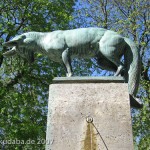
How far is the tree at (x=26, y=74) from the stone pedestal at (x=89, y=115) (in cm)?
694

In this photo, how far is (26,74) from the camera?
44.3 feet

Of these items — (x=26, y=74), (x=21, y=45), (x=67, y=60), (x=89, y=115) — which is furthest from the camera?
(x=26, y=74)

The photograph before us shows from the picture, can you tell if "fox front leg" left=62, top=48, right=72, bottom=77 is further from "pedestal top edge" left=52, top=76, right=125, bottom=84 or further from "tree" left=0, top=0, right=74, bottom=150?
"tree" left=0, top=0, right=74, bottom=150

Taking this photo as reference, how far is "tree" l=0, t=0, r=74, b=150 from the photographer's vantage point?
1180 centimetres

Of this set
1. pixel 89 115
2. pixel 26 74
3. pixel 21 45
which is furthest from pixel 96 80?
pixel 26 74

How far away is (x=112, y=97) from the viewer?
4816 mm

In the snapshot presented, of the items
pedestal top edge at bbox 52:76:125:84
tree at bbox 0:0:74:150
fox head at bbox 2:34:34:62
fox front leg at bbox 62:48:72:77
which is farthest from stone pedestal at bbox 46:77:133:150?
tree at bbox 0:0:74:150

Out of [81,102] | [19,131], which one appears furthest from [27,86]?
[81,102]

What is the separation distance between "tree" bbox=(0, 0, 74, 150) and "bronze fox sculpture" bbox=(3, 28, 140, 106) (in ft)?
21.8

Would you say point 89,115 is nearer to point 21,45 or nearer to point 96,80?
point 96,80

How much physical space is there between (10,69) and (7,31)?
161 cm

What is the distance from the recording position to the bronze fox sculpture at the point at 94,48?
5.25 metres

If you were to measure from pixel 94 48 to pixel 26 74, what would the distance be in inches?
336

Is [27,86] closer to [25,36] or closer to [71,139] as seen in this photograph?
[25,36]
